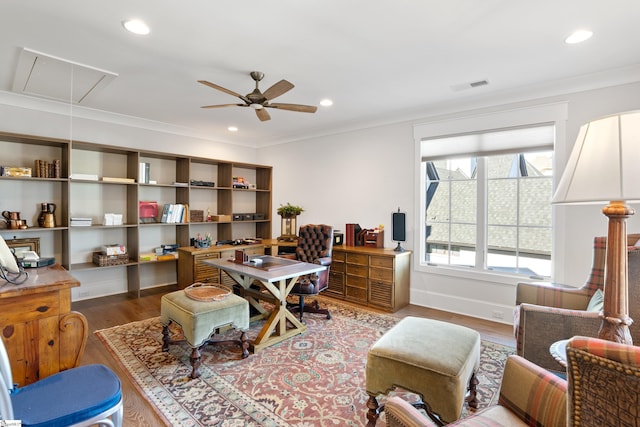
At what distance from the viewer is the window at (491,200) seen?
11.2ft

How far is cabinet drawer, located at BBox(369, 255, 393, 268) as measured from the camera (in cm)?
389

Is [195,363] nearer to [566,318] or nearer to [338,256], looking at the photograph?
[338,256]

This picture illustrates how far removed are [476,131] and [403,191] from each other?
1145 mm

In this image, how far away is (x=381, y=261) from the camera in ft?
13.0

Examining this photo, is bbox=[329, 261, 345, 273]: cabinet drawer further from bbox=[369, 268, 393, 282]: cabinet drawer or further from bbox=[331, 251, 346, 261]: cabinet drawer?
bbox=[369, 268, 393, 282]: cabinet drawer

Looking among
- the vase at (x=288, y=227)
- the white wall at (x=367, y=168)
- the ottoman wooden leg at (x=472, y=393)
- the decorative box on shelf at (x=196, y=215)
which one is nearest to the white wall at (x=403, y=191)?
the white wall at (x=367, y=168)

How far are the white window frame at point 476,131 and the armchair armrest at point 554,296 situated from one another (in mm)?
1079

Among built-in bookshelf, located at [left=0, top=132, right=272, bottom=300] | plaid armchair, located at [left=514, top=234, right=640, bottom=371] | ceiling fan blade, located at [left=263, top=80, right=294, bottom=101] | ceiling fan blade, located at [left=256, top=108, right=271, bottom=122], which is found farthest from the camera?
built-in bookshelf, located at [left=0, top=132, right=272, bottom=300]

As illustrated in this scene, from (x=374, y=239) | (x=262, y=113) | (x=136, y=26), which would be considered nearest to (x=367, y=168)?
(x=374, y=239)

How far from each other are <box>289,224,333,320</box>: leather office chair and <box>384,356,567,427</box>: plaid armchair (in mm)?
2302

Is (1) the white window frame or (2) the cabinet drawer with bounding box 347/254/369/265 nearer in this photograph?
(1) the white window frame

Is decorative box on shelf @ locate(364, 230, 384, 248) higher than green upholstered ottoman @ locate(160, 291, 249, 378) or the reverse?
higher

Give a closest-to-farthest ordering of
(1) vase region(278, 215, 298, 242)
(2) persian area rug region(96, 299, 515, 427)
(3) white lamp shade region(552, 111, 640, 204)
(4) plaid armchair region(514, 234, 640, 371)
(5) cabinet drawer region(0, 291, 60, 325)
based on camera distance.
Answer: (3) white lamp shade region(552, 111, 640, 204) < (5) cabinet drawer region(0, 291, 60, 325) < (4) plaid armchair region(514, 234, 640, 371) < (2) persian area rug region(96, 299, 515, 427) < (1) vase region(278, 215, 298, 242)

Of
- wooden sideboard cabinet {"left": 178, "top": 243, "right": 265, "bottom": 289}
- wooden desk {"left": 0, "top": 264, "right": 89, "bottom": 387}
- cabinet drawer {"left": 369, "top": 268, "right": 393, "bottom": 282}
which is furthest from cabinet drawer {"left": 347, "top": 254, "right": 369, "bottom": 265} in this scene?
wooden desk {"left": 0, "top": 264, "right": 89, "bottom": 387}
